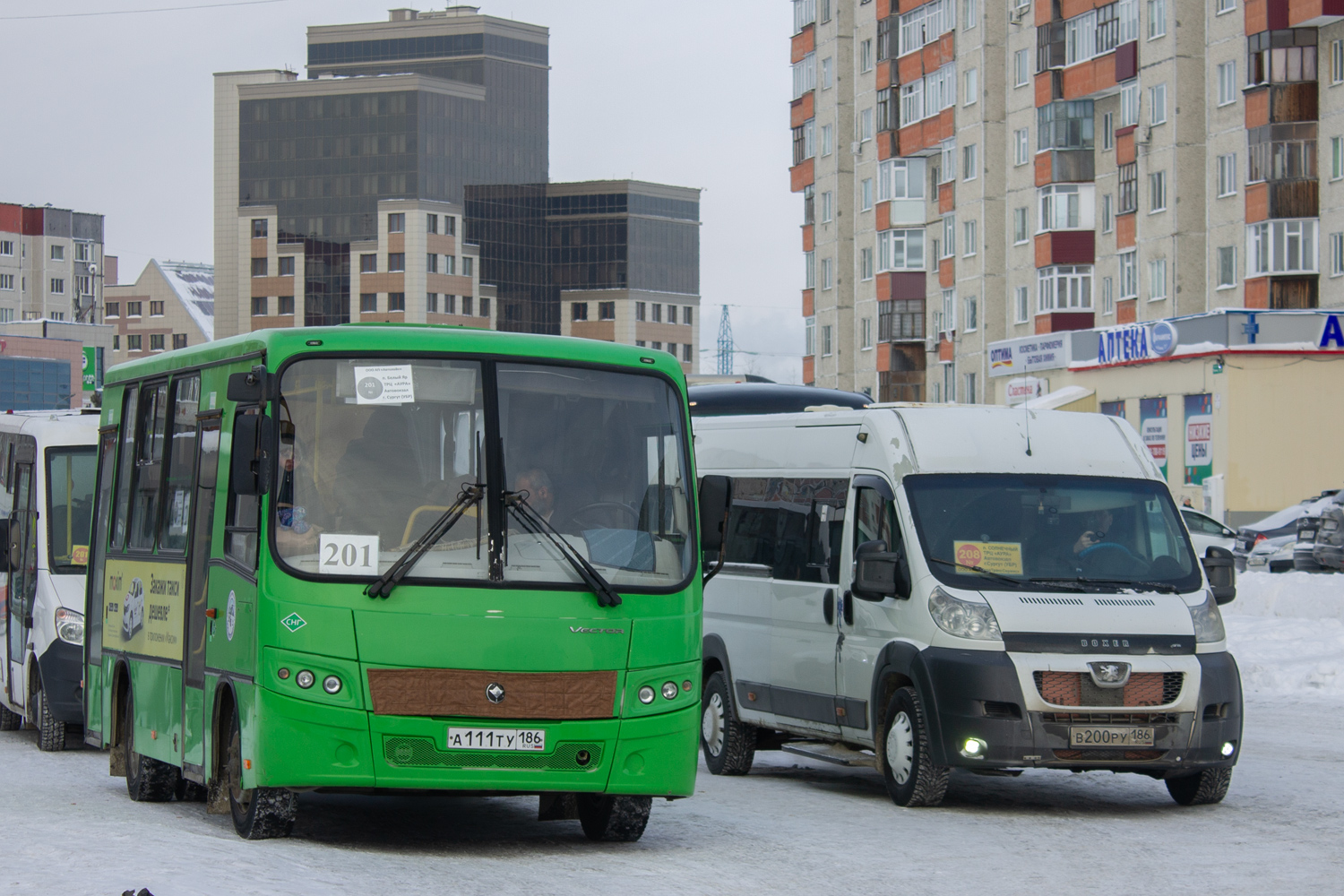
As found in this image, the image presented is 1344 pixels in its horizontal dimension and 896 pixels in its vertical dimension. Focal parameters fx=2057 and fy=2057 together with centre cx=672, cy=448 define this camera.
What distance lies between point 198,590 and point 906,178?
6601cm

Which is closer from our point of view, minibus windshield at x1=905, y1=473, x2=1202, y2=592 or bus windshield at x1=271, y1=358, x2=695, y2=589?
bus windshield at x1=271, y1=358, x2=695, y2=589

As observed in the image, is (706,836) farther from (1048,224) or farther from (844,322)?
(844,322)

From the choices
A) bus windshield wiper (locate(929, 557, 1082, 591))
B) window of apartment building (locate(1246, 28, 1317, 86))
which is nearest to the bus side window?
bus windshield wiper (locate(929, 557, 1082, 591))

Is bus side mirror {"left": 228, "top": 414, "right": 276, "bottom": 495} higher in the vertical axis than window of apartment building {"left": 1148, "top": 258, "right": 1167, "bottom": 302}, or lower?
lower

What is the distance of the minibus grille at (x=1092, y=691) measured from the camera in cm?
1194

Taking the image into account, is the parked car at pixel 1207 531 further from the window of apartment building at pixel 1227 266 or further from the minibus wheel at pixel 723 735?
the minibus wheel at pixel 723 735

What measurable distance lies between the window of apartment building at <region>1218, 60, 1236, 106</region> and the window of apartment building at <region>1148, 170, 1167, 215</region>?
11.7 feet

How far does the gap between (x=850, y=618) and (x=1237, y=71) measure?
41.8 m

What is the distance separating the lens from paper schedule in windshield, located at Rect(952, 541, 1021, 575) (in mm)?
12461

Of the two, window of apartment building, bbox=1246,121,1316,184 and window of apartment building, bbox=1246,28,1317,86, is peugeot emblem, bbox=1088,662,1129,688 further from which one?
window of apartment building, bbox=1246,28,1317,86

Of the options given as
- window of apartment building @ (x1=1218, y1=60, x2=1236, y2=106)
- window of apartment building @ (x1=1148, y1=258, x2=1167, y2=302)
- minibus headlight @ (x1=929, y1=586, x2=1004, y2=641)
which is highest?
window of apartment building @ (x1=1218, y1=60, x2=1236, y2=106)

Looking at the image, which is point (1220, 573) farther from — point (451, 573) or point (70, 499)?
point (70, 499)

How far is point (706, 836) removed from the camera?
1088cm

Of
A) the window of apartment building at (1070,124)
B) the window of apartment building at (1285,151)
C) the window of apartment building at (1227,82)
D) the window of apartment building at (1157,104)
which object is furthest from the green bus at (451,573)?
the window of apartment building at (1070,124)
